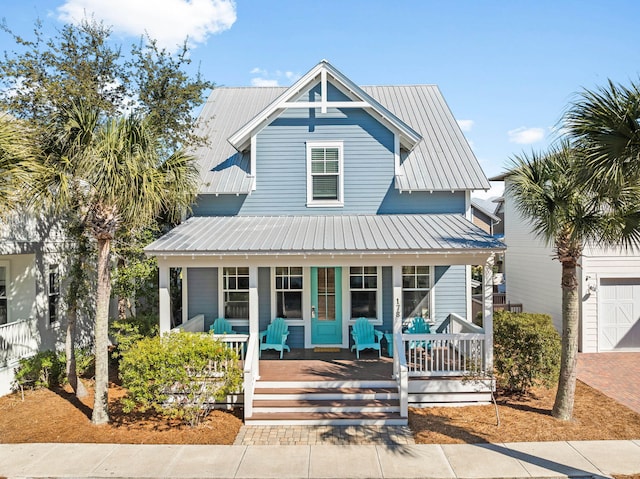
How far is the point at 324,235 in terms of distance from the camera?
10.6 m

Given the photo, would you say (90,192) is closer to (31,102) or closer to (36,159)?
(36,159)

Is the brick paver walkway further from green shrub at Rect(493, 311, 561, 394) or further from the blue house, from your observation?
the blue house

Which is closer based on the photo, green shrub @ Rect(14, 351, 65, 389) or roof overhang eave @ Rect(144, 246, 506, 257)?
roof overhang eave @ Rect(144, 246, 506, 257)

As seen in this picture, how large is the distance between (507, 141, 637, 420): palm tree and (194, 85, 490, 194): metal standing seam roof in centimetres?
357

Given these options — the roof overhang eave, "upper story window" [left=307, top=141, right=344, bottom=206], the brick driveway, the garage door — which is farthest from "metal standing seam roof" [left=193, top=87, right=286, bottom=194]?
the garage door

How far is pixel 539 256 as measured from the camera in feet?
54.5

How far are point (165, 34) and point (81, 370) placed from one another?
9929 millimetres

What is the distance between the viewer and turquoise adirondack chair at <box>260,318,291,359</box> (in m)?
11.2

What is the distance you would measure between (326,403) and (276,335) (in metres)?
3.13

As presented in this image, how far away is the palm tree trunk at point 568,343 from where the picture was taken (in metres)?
8.35

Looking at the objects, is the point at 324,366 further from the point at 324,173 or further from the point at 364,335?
the point at 324,173

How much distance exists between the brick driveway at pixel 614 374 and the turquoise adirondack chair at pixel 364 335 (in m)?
5.47

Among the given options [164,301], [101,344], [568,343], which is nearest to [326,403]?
[164,301]

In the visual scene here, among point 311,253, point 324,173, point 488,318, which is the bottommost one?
point 488,318
